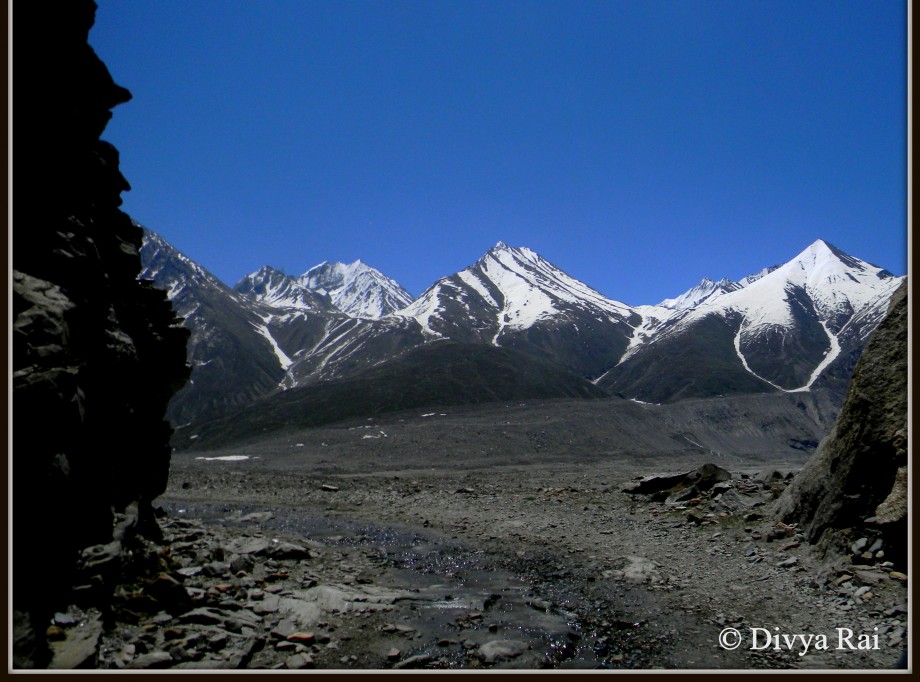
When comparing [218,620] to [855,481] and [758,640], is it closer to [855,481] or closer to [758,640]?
[758,640]

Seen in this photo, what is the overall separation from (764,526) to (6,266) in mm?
23145

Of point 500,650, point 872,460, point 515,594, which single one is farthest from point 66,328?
point 872,460

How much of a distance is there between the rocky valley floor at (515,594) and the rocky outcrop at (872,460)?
76 centimetres

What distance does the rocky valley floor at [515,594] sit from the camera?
11.5 meters

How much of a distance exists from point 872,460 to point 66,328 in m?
20.4

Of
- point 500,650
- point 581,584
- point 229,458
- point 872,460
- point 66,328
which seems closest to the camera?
point 66,328

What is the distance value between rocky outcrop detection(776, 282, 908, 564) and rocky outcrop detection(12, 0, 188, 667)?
60.6 feet

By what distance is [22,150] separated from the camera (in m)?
11.5

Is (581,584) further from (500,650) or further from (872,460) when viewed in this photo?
(872,460)

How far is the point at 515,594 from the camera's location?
1669cm

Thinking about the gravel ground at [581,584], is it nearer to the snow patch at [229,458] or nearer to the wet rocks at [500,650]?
the wet rocks at [500,650]

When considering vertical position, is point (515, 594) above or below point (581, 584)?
below

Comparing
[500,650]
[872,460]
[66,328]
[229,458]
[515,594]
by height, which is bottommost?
[229,458]

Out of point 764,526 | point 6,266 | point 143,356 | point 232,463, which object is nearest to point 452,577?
point 764,526
